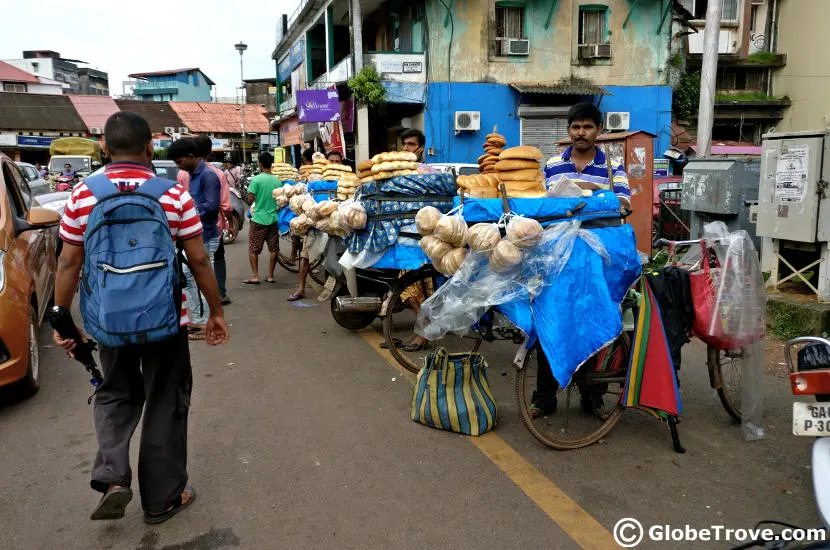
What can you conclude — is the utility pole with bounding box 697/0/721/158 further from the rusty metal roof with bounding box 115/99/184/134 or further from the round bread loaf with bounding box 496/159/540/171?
the rusty metal roof with bounding box 115/99/184/134

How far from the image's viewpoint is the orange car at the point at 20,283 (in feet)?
14.5

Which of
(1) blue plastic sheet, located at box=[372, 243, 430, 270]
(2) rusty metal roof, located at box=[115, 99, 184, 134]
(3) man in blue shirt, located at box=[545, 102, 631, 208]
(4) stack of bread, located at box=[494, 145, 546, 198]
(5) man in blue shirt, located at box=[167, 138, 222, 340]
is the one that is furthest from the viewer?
(2) rusty metal roof, located at box=[115, 99, 184, 134]

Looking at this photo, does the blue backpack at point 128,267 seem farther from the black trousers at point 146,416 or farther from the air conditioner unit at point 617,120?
the air conditioner unit at point 617,120

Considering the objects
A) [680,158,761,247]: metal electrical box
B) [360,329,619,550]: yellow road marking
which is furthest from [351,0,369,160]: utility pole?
Result: [360,329,619,550]: yellow road marking

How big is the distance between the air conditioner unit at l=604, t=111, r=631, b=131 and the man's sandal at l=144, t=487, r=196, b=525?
18247 mm

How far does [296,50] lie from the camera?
90.3ft

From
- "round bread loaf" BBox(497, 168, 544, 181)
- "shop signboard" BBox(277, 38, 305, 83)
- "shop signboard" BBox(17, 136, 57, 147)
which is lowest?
"round bread loaf" BBox(497, 168, 544, 181)

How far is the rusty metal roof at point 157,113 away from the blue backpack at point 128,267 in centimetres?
4454

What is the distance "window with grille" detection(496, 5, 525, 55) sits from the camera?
18.9 meters

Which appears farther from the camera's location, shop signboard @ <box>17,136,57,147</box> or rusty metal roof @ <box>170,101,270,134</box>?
rusty metal roof @ <box>170,101,270,134</box>

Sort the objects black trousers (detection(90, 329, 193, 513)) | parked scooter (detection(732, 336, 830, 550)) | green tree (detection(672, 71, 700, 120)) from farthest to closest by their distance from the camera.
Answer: green tree (detection(672, 71, 700, 120)) → black trousers (detection(90, 329, 193, 513)) → parked scooter (detection(732, 336, 830, 550))

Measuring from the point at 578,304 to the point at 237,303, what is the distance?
573 cm

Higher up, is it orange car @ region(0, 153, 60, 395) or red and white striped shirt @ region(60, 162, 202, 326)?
red and white striped shirt @ region(60, 162, 202, 326)

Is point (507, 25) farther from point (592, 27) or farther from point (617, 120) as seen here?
point (617, 120)
